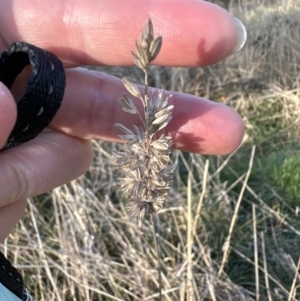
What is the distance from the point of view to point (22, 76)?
0.78m

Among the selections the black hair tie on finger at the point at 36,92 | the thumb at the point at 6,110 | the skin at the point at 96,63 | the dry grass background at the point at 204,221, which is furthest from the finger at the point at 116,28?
the dry grass background at the point at 204,221

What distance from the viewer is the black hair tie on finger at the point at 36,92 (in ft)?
1.98

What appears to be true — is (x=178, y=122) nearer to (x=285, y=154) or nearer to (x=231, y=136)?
(x=231, y=136)

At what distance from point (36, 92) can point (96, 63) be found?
8.1 inches

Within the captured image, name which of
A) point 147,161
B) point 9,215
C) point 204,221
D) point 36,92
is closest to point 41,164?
point 9,215

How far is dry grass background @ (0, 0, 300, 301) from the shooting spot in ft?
3.75

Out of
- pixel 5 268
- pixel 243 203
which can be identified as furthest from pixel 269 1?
pixel 5 268

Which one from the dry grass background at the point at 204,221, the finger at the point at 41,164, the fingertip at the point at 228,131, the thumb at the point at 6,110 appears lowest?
the dry grass background at the point at 204,221

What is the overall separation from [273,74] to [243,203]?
1.03m

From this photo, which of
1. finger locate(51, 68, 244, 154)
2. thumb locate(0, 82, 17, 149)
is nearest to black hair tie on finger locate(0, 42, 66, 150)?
thumb locate(0, 82, 17, 149)

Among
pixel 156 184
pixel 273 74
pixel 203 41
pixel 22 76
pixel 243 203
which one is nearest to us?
pixel 156 184

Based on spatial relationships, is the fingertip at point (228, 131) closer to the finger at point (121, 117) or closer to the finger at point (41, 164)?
the finger at point (121, 117)

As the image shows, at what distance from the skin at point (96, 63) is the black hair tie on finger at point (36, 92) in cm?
12

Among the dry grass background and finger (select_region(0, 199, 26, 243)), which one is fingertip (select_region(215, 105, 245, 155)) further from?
finger (select_region(0, 199, 26, 243))
